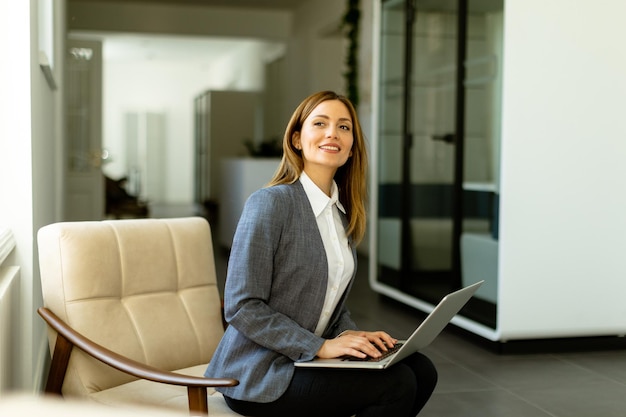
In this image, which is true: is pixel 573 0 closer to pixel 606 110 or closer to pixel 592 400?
pixel 606 110

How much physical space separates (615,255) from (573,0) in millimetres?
1407

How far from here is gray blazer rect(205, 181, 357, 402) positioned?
6.95ft

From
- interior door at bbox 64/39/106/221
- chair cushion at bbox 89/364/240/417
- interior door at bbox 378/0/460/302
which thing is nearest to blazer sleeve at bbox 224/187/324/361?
chair cushion at bbox 89/364/240/417

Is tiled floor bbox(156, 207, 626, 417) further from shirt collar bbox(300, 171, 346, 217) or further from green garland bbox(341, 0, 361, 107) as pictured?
green garland bbox(341, 0, 361, 107)

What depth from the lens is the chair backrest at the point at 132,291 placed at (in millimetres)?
2383

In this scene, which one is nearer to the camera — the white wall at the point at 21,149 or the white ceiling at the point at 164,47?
the white wall at the point at 21,149

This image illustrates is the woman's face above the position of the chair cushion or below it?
above

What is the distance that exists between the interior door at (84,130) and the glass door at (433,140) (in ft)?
12.0

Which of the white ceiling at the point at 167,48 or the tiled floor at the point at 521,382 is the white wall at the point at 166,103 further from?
the tiled floor at the point at 521,382

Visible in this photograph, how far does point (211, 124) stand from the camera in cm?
1470

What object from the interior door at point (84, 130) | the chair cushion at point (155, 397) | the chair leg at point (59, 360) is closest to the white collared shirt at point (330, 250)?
the chair cushion at point (155, 397)

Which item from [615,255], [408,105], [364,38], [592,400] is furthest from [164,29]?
[592,400]

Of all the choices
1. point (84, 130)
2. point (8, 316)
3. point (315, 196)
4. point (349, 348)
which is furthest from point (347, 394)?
point (84, 130)

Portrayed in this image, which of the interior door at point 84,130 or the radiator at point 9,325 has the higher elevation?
the interior door at point 84,130
